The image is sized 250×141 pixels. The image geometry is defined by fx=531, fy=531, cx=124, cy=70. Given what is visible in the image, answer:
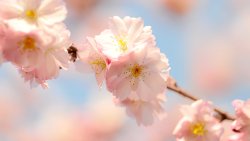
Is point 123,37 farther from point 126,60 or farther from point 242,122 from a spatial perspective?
point 242,122

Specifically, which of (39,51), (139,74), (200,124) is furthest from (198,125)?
(39,51)

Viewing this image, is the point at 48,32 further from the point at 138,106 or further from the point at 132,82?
the point at 138,106

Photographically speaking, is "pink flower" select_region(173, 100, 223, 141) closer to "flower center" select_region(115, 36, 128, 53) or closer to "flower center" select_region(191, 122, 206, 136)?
"flower center" select_region(191, 122, 206, 136)

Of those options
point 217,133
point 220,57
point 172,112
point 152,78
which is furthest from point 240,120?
point 220,57

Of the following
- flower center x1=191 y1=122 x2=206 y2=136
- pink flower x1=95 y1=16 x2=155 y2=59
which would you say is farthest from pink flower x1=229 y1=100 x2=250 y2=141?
pink flower x1=95 y1=16 x2=155 y2=59

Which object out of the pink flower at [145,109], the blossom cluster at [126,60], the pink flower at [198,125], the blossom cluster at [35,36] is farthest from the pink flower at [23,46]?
the pink flower at [198,125]

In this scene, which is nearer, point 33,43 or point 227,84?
point 33,43
